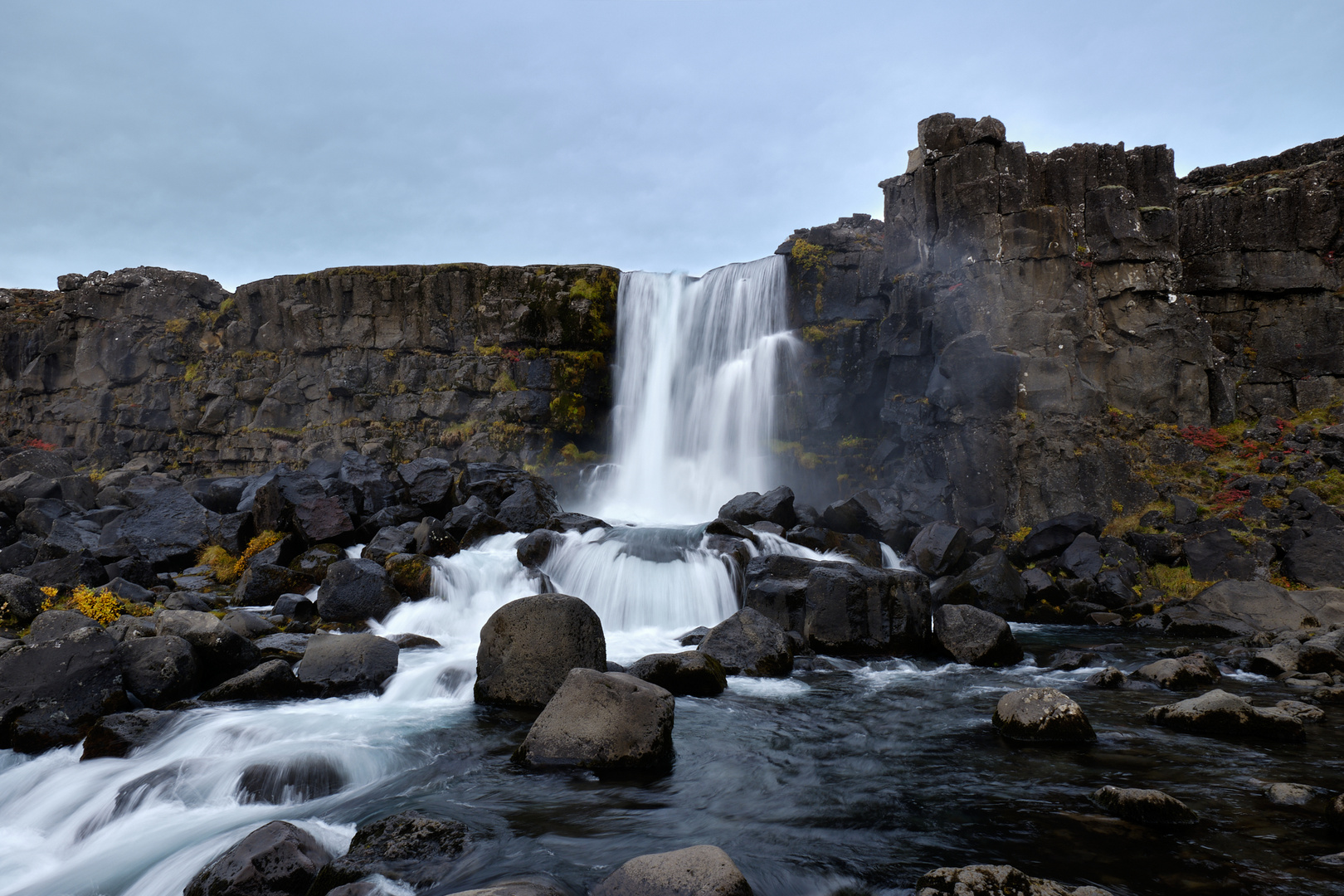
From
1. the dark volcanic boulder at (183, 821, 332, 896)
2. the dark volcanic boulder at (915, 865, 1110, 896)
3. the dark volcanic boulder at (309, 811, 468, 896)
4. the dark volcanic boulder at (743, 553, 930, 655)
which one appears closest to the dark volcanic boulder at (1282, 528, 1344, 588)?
the dark volcanic boulder at (743, 553, 930, 655)

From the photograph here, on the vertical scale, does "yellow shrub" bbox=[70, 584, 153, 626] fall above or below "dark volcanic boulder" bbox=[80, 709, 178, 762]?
above

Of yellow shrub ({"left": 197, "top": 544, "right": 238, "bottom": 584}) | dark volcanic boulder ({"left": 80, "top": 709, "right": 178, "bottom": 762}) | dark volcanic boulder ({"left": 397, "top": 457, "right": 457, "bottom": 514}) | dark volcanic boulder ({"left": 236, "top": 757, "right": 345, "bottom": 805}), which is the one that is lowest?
dark volcanic boulder ({"left": 236, "top": 757, "right": 345, "bottom": 805})

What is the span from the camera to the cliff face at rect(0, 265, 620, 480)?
99.7 ft

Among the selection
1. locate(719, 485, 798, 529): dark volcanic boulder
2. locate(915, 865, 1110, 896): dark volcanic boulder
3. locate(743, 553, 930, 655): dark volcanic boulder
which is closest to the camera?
locate(915, 865, 1110, 896): dark volcanic boulder

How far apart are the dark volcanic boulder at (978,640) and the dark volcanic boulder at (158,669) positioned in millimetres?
11429

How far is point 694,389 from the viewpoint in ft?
91.6

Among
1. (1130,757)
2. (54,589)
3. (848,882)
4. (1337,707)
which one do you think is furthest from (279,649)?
(1337,707)

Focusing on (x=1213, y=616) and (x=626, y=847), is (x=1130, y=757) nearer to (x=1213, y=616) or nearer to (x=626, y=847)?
(x=626, y=847)

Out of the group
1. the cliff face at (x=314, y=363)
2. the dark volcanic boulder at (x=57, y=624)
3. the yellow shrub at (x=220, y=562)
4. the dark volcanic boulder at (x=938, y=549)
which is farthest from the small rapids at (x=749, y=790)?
the cliff face at (x=314, y=363)

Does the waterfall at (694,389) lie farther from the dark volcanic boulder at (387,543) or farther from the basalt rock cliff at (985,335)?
the dark volcanic boulder at (387,543)

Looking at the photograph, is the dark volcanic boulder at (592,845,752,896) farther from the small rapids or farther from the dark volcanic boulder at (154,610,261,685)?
the dark volcanic boulder at (154,610,261,685)

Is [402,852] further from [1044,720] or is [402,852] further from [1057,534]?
[1057,534]

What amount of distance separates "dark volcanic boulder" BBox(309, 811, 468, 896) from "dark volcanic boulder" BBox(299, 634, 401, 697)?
5102 millimetres

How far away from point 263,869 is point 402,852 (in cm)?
92
